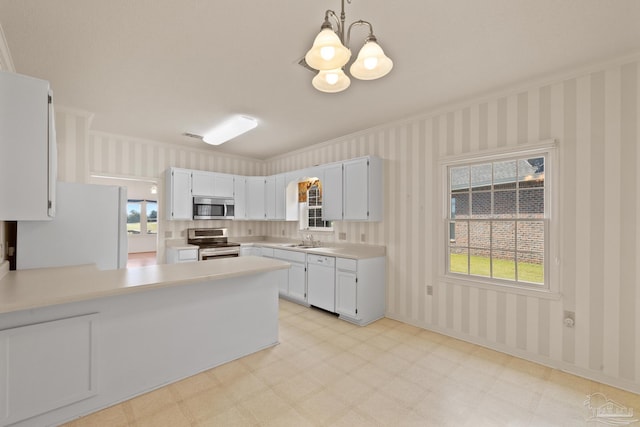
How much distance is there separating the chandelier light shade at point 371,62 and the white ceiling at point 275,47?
1.28 ft

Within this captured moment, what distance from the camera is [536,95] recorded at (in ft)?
9.13

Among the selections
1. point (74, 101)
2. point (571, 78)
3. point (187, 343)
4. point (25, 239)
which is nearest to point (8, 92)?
point (25, 239)

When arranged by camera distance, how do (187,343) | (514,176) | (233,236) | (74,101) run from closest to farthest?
(187,343) < (514,176) < (74,101) < (233,236)

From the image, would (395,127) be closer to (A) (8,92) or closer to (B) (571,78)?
(B) (571,78)

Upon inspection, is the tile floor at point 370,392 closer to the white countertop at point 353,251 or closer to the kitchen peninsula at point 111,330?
the kitchen peninsula at point 111,330

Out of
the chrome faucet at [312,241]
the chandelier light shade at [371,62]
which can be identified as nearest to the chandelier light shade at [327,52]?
the chandelier light shade at [371,62]

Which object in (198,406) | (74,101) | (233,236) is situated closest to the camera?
(198,406)

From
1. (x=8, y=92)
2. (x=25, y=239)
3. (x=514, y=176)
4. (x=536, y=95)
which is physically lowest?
(x=25, y=239)

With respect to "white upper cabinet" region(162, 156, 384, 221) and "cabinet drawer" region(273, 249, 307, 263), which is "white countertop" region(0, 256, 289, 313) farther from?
"white upper cabinet" region(162, 156, 384, 221)

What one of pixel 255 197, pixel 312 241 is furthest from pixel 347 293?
pixel 255 197

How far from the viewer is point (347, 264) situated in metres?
3.78

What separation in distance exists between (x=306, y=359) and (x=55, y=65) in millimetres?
3473

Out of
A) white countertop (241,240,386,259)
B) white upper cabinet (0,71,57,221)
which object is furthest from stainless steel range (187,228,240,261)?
white upper cabinet (0,71,57,221)

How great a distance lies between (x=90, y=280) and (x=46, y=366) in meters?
0.56
